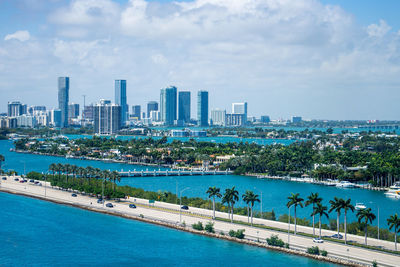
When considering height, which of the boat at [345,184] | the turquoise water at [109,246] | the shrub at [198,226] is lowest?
the turquoise water at [109,246]

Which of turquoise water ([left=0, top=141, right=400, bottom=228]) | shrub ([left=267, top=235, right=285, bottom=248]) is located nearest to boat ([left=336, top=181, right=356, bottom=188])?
turquoise water ([left=0, top=141, right=400, bottom=228])

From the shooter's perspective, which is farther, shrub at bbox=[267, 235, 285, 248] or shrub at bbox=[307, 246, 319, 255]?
shrub at bbox=[267, 235, 285, 248]

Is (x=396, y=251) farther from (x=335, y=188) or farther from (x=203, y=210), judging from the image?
(x=335, y=188)

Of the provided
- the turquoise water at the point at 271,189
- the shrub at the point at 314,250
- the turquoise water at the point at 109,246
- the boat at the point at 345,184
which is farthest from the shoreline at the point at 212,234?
the boat at the point at 345,184

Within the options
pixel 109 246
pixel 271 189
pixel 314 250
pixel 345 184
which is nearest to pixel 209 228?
pixel 109 246

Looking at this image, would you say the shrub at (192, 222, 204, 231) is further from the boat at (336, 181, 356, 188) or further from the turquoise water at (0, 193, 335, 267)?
the boat at (336, 181, 356, 188)

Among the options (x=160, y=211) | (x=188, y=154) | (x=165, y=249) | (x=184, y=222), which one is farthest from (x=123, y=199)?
(x=188, y=154)

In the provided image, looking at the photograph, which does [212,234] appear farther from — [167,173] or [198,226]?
[167,173]

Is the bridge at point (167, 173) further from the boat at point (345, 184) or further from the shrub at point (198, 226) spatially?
the shrub at point (198, 226)
